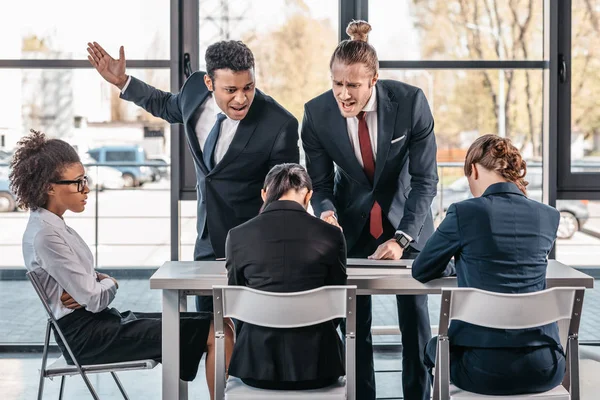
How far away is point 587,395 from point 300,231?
7.01 ft

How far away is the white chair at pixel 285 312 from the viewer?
254cm

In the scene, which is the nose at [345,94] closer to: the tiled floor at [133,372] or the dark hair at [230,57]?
the dark hair at [230,57]

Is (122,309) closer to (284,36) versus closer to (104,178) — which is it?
(104,178)

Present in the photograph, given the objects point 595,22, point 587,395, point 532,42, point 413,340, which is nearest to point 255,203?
point 413,340

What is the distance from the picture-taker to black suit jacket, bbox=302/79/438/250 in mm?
3459

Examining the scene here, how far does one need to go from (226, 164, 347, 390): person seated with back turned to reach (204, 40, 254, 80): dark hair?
0.82 m

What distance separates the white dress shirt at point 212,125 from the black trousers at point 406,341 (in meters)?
0.69

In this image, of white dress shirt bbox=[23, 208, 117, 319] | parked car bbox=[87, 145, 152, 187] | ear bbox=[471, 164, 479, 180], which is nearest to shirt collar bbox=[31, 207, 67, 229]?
white dress shirt bbox=[23, 208, 117, 319]

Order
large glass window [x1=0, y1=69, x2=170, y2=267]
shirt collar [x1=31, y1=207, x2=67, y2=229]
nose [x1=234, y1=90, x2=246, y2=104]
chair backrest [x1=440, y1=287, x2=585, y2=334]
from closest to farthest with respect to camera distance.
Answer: chair backrest [x1=440, y1=287, x2=585, y2=334]
shirt collar [x1=31, y1=207, x2=67, y2=229]
nose [x1=234, y1=90, x2=246, y2=104]
large glass window [x1=0, y1=69, x2=170, y2=267]

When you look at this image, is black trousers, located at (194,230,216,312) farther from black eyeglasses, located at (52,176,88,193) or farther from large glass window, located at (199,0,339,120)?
large glass window, located at (199,0,339,120)

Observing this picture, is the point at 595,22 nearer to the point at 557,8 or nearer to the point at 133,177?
the point at 557,8

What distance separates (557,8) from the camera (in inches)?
191

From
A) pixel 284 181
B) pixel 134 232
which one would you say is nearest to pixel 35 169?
pixel 284 181

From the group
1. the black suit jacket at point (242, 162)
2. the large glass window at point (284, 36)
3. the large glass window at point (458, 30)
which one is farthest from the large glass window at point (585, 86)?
the black suit jacket at point (242, 162)
